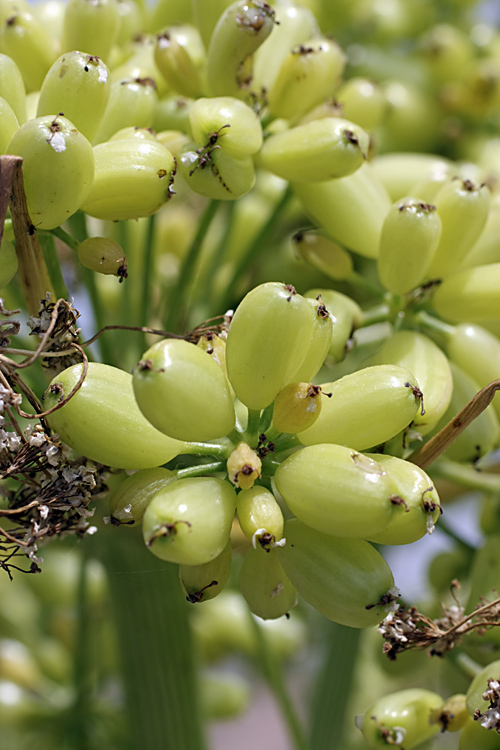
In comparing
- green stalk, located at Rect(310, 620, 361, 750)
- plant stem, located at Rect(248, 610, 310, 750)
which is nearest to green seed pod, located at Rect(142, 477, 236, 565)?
plant stem, located at Rect(248, 610, 310, 750)

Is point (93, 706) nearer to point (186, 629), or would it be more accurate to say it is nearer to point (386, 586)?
point (186, 629)

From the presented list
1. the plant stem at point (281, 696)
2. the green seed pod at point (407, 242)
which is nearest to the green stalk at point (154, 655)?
the plant stem at point (281, 696)

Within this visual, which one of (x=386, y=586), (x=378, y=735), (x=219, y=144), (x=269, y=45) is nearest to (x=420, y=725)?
(x=378, y=735)

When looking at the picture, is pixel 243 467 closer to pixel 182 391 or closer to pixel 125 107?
pixel 182 391

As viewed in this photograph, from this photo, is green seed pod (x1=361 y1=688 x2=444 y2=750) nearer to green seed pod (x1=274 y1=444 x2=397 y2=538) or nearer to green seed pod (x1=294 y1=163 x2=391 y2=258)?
green seed pod (x1=274 y1=444 x2=397 y2=538)

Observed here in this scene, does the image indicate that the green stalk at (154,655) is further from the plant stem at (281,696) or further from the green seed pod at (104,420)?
the green seed pod at (104,420)

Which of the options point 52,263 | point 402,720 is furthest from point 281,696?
point 52,263

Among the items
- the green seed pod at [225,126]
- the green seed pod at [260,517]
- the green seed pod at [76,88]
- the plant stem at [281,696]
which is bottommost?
the plant stem at [281,696]
